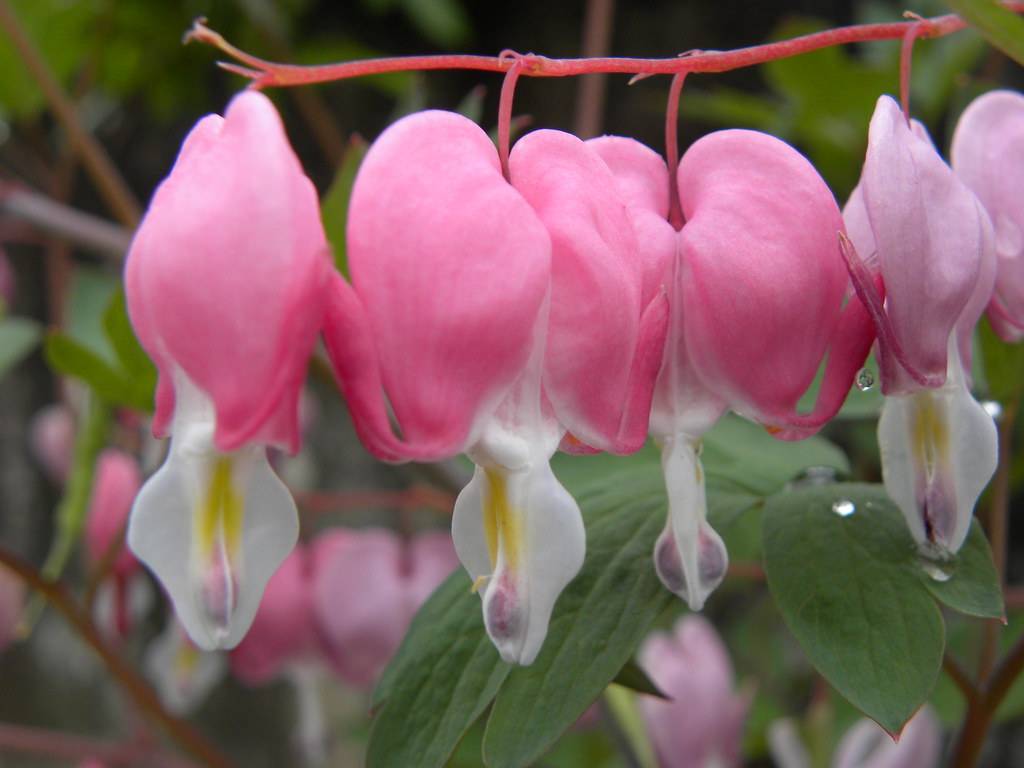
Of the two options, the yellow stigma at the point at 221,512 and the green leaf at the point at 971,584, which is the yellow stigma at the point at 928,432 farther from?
the yellow stigma at the point at 221,512

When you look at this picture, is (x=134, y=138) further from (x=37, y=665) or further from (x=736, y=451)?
(x=736, y=451)

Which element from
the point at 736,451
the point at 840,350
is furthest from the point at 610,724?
the point at 840,350

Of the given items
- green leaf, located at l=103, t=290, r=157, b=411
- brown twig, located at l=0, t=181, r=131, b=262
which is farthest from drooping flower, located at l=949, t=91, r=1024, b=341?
brown twig, located at l=0, t=181, r=131, b=262

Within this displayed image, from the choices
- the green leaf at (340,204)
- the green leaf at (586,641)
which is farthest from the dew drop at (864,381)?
the green leaf at (340,204)

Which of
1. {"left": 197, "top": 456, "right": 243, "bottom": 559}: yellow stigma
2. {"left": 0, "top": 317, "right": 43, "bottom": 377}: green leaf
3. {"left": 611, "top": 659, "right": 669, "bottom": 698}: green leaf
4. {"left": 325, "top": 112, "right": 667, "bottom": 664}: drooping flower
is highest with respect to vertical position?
{"left": 325, "top": 112, "right": 667, "bottom": 664}: drooping flower

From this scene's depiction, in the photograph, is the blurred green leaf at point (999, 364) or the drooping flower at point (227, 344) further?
the blurred green leaf at point (999, 364)

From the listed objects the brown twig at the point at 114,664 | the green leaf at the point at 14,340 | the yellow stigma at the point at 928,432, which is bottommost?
the brown twig at the point at 114,664

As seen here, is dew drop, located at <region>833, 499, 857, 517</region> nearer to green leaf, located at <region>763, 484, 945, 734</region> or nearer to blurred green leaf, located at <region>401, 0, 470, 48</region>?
green leaf, located at <region>763, 484, 945, 734</region>
